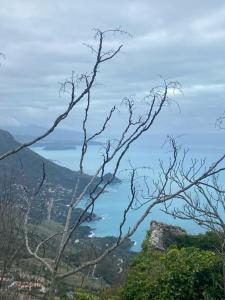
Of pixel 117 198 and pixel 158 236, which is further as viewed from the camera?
pixel 117 198

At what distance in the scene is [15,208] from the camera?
6707mm

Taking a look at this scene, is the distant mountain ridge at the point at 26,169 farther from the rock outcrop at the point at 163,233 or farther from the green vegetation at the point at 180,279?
the rock outcrop at the point at 163,233

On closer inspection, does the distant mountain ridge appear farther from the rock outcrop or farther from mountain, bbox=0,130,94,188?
the rock outcrop

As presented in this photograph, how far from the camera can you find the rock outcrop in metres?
17.3

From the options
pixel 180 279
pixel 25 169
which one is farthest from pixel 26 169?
pixel 180 279

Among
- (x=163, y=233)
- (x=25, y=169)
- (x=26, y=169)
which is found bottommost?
(x=163, y=233)

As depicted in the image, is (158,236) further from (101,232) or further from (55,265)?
(101,232)

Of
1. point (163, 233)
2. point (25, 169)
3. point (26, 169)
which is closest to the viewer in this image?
point (25, 169)

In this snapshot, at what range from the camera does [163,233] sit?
17781mm

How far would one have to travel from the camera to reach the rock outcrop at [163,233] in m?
17.3

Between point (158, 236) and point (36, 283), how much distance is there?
9488mm

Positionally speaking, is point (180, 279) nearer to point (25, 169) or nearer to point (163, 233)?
point (163, 233)

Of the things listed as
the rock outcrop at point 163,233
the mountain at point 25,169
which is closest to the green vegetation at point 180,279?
the mountain at point 25,169

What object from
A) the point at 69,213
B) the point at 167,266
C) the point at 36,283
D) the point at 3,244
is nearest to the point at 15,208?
the point at 3,244
